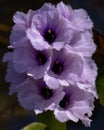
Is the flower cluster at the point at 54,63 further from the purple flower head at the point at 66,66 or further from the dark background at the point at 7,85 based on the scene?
the dark background at the point at 7,85

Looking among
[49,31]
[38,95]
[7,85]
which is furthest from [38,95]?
[7,85]

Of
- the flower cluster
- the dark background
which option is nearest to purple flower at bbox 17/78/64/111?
the flower cluster

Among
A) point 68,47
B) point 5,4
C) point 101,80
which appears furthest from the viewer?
point 5,4

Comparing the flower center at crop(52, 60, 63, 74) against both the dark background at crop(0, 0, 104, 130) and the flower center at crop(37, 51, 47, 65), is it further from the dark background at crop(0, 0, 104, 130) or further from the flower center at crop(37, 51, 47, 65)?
the dark background at crop(0, 0, 104, 130)

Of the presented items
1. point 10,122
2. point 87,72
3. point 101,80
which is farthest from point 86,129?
point 87,72

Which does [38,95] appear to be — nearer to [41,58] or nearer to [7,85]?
[41,58]

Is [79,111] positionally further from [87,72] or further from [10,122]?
[10,122]
